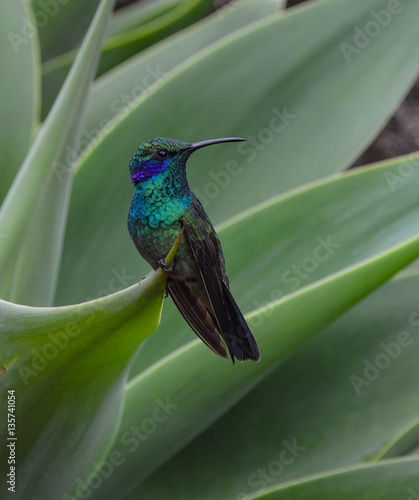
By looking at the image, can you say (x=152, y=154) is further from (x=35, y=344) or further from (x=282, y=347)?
(x=282, y=347)

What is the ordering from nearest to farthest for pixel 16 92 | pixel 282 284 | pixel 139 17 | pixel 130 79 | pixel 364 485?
1. pixel 364 485
2. pixel 282 284
3. pixel 16 92
4. pixel 130 79
5. pixel 139 17

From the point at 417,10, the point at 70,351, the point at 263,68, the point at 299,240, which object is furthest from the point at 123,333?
the point at 417,10

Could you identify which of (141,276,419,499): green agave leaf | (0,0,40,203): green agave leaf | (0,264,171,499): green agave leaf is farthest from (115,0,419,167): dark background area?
(0,264,171,499): green agave leaf

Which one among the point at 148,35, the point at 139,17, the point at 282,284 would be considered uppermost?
the point at 139,17

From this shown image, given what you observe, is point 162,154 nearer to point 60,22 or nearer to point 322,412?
point 322,412

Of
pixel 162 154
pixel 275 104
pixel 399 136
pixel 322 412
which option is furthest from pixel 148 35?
pixel 399 136

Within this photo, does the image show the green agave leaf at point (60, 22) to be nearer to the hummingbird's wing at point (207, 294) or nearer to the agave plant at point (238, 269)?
the agave plant at point (238, 269)

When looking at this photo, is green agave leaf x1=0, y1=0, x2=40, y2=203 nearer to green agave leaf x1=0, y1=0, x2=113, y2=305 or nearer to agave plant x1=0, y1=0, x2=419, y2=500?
agave plant x1=0, y1=0, x2=419, y2=500
